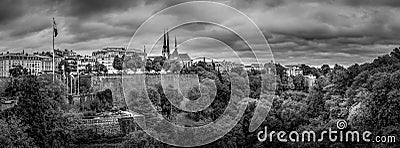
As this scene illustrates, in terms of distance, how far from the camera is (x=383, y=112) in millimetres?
20688

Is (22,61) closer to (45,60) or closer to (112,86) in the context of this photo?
(45,60)

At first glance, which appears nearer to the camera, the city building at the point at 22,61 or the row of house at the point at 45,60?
the row of house at the point at 45,60

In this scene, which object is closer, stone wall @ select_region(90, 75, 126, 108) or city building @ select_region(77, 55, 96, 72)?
stone wall @ select_region(90, 75, 126, 108)

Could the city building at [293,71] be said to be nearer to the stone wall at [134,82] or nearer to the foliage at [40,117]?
the stone wall at [134,82]

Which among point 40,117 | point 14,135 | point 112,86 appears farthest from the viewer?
point 112,86

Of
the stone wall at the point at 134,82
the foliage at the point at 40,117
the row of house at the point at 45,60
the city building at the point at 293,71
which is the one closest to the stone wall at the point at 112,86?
the stone wall at the point at 134,82

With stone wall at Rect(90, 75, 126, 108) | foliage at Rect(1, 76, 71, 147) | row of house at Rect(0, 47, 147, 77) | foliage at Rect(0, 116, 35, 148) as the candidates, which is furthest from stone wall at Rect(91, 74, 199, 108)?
row of house at Rect(0, 47, 147, 77)

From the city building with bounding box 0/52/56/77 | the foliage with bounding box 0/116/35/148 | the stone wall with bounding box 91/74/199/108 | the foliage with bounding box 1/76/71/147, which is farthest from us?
the city building with bounding box 0/52/56/77

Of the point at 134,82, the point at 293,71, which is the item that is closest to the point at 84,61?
the point at 293,71

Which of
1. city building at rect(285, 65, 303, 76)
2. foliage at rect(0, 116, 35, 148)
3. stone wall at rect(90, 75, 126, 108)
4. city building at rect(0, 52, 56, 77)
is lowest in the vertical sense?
foliage at rect(0, 116, 35, 148)

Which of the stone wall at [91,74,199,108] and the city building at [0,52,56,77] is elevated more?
the city building at [0,52,56,77]

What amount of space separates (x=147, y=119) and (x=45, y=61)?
7288 centimetres

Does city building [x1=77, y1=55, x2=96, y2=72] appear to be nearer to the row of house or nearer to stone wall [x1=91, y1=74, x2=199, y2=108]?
the row of house

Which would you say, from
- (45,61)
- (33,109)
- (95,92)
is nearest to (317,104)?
(33,109)
